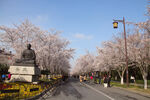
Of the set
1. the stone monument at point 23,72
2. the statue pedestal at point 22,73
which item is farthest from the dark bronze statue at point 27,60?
the statue pedestal at point 22,73

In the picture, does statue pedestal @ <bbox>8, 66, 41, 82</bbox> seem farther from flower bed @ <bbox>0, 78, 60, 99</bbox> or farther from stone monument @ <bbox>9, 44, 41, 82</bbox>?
flower bed @ <bbox>0, 78, 60, 99</bbox>

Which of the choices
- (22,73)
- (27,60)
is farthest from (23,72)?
(27,60)

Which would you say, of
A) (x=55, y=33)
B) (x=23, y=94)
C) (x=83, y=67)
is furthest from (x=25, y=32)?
(x=83, y=67)

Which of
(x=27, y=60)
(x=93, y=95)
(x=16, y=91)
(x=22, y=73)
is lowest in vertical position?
(x=93, y=95)

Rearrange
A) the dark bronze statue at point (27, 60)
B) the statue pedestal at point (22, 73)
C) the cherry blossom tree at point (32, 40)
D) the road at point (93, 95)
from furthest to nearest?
the cherry blossom tree at point (32, 40)
the dark bronze statue at point (27, 60)
the statue pedestal at point (22, 73)
the road at point (93, 95)

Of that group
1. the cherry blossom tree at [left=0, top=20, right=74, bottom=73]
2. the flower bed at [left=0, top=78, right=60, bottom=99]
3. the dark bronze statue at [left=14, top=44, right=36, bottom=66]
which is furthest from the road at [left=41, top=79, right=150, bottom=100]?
the cherry blossom tree at [left=0, top=20, right=74, bottom=73]

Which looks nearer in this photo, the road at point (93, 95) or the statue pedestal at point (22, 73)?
the road at point (93, 95)

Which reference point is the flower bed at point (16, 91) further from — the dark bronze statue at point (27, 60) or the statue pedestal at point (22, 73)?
the dark bronze statue at point (27, 60)

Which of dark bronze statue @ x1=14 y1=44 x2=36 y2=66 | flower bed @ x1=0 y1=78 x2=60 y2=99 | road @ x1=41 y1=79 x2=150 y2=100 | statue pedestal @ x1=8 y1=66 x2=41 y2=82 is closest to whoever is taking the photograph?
flower bed @ x1=0 y1=78 x2=60 y2=99

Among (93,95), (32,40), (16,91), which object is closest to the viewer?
(16,91)

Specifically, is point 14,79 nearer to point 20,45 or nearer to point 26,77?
point 26,77

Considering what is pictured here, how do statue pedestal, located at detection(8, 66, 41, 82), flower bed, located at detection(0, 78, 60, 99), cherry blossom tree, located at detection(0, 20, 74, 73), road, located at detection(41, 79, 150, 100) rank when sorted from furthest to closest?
cherry blossom tree, located at detection(0, 20, 74, 73) < statue pedestal, located at detection(8, 66, 41, 82) < road, located at detection(41, 79, 150, 100) < flower bed, located at detection(0, 78, 60, 99)

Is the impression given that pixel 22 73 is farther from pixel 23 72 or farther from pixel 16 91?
pixel 16 91

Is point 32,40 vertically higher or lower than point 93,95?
higher
